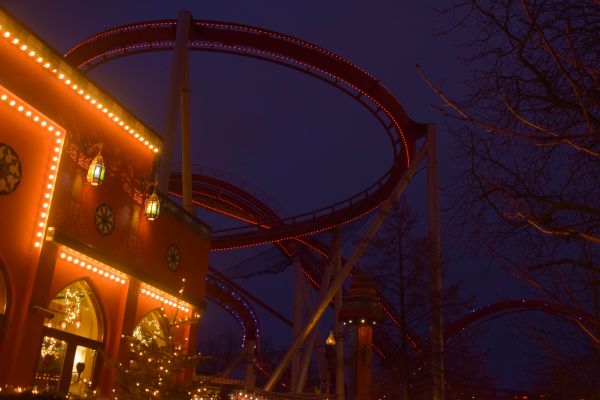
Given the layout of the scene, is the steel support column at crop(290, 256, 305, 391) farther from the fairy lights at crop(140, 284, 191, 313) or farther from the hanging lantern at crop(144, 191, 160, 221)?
the hanging lantern at crop(144, 191, 160, 221)

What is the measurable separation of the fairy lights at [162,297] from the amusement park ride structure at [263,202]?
95.0 inches

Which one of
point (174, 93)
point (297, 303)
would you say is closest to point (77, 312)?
point (174, 93)

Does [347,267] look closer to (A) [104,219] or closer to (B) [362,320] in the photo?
(B) [362,320]

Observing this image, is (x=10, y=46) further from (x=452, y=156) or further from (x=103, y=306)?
(x=452, y=156)

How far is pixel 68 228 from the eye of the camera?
10.1 m

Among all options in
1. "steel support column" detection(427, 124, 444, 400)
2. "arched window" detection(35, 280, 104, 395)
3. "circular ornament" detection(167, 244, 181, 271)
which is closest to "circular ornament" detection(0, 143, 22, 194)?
"arched window" detection(35, 280, 104, 395)

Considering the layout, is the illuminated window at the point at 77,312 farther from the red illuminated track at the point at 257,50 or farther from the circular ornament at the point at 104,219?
the red illuminated track at the point at 257,50

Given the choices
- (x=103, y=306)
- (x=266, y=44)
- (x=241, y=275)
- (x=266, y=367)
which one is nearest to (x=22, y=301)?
(x=103, y=306)

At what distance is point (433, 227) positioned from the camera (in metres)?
17.8

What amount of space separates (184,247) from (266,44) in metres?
7.17

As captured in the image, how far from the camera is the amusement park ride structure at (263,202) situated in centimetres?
1569

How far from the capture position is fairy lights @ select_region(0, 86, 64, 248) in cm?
921

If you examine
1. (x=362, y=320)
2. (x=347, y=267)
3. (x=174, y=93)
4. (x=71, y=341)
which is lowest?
(x=71, y=341)

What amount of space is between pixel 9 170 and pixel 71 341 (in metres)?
3.35
